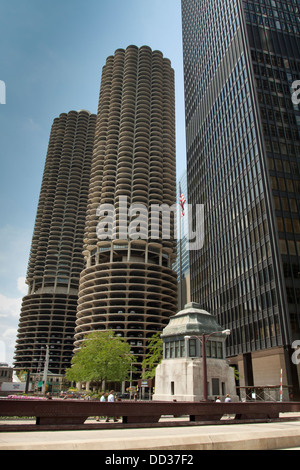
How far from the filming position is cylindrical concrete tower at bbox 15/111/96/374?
501 feet

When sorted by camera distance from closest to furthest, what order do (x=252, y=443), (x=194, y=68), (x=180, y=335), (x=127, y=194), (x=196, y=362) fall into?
(x=252, y=443) → (x=196, y=362) → (x=180, y=335) → (x=194, y=68) → (x=127, y=194)

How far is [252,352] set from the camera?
5731 cm

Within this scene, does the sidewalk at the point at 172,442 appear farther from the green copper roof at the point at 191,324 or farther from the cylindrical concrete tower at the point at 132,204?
the cylindrical concrete tower at the point at 132,204

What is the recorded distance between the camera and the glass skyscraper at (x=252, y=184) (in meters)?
53.7

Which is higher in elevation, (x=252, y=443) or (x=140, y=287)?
(x=140, y=287)

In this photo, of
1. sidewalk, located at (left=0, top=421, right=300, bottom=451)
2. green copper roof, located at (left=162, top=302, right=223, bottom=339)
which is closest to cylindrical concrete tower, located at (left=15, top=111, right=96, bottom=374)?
green copper roof, located at (left=162, top=302, right=223, bottom=339)

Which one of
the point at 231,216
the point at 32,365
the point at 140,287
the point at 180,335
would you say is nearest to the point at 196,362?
the point at 180,335

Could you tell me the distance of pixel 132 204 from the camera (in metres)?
123

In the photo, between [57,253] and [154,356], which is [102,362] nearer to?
[154,356]

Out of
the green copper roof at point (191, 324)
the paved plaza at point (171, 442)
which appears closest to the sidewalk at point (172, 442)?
the paved plaza at point (171, 442)

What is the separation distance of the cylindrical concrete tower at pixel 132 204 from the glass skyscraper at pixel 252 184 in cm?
2721

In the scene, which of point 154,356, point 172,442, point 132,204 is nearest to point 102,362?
point 154,356

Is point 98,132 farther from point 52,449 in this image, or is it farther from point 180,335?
point 52,449

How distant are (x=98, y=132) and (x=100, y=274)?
192 feet
